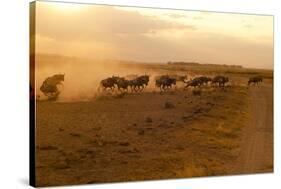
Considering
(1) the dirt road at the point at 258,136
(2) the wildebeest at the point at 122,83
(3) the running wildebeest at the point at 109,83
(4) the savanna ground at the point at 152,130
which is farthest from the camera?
(1) the dirt road at the point at 258,136

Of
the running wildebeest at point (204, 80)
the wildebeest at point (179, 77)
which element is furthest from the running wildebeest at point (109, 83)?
the running wildebeest at point (204, 80)

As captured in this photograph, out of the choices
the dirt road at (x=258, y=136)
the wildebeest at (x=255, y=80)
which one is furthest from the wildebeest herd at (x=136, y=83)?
the dirt road at (x=258, y=136)

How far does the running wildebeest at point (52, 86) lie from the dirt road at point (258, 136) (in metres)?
2.72

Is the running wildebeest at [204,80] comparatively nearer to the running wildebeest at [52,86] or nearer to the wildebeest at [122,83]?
the wildebeest at [122,83]

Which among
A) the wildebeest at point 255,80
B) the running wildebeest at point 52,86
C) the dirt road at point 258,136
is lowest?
the dirt road at point 258,136

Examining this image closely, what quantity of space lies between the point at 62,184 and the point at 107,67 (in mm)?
1484

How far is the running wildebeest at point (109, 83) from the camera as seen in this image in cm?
770

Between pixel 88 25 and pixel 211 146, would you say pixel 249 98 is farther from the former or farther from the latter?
pixel 88 25

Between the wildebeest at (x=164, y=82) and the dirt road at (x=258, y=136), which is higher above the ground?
the wildebeest at (x=164, y=82)

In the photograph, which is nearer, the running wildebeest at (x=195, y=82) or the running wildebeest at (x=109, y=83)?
the running wildebeest at (x=109, y=83)

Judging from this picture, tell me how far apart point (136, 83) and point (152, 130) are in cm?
62

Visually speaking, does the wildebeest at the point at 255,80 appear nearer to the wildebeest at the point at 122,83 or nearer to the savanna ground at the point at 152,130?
the savanna ground at the point at 152,130

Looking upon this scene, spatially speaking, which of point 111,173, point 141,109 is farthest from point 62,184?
point 141,109

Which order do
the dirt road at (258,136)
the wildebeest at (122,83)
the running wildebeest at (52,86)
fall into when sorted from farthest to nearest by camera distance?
the dirt road at (258,136), the wildebeest at (122,83), the running wildebeest at (52,86)
